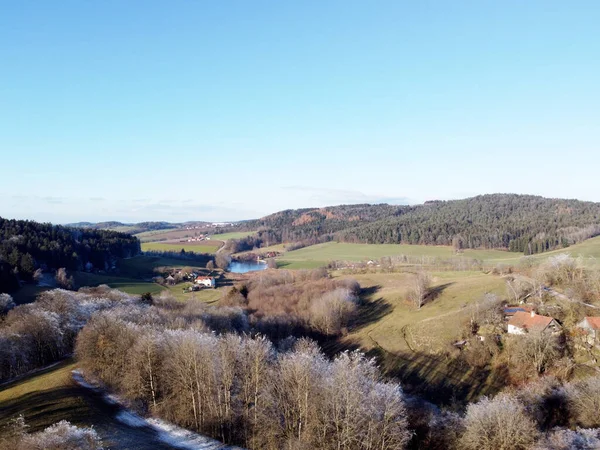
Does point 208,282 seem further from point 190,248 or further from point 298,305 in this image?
point 190,248

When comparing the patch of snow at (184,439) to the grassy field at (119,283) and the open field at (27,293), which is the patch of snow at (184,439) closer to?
the open field at (27,293)

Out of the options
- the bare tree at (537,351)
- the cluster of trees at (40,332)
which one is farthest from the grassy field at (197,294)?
the bare tree at (537,351)

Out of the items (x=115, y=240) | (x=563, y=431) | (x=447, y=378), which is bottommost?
(x=447, y=378)

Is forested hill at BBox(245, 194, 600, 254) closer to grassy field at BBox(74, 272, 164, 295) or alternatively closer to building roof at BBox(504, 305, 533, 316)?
building roof at BBox(504, 305, 533, 316)

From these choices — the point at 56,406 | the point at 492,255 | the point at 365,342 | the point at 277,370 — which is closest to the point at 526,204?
the point at 492,255

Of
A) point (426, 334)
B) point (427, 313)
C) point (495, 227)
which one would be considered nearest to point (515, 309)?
point (426, 334)

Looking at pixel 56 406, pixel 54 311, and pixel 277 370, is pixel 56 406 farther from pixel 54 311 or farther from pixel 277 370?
pixel 54 311
